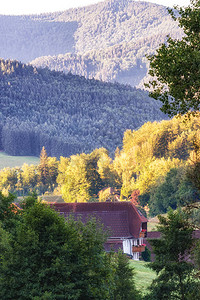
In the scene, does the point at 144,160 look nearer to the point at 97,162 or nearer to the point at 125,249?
the point at 97,162

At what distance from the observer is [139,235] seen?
311 feet

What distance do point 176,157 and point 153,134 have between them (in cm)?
954

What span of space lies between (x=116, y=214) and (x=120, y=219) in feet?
3.49

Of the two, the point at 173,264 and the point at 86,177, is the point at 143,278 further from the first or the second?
the point at 86,177

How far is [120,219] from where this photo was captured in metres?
99.5

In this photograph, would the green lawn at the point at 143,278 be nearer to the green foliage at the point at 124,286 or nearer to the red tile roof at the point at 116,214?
the green foliage at the point at 124,286

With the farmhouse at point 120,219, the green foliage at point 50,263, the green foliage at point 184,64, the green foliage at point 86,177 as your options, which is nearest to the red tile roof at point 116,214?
the farmhouse at point 120,219

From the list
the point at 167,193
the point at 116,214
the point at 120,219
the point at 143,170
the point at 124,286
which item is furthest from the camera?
the point at 143,170

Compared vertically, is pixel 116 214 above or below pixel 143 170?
below

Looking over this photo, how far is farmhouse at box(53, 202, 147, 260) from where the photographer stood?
94750mm

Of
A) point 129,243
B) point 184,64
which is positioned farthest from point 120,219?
point 184,64

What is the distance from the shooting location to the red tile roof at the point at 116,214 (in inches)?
3816

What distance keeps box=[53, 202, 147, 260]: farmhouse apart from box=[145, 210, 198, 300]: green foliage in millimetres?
53471

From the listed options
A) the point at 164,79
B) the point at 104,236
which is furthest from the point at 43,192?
the point at 164,79
